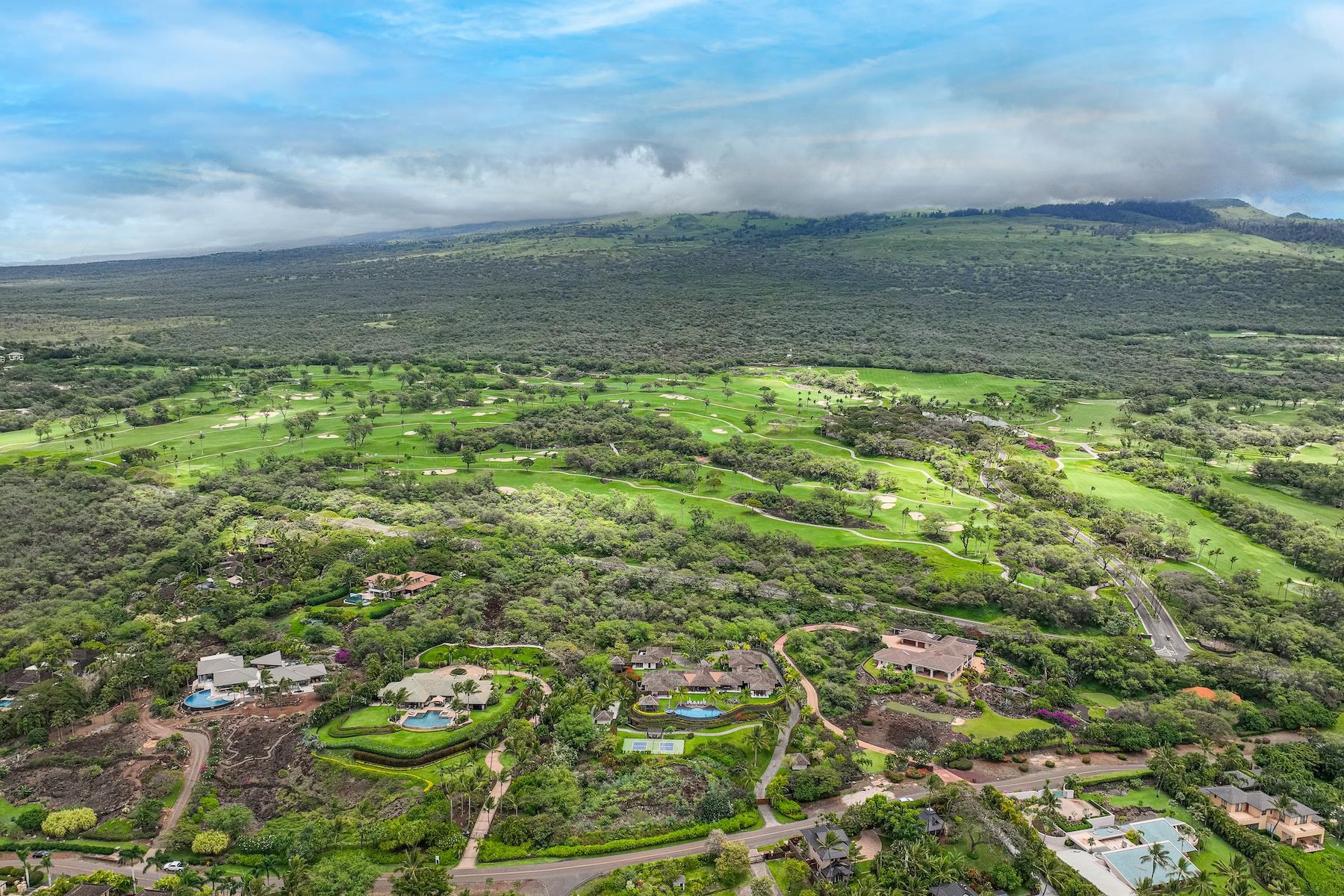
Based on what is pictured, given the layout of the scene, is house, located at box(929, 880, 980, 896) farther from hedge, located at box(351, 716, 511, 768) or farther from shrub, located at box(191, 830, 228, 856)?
shrub, located at box(191, 830, 228, 856)

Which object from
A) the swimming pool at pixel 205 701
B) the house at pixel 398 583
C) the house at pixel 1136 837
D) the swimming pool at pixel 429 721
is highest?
the house at pixel 398 583

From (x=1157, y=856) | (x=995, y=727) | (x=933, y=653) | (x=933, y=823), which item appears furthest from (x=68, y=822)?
(x=1157, y=856)

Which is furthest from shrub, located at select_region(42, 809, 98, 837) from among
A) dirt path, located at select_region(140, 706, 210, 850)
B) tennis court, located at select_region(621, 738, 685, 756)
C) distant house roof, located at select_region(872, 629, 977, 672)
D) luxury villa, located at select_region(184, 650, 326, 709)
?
distant house roof, located at select_region(872, 629, 977, 672)

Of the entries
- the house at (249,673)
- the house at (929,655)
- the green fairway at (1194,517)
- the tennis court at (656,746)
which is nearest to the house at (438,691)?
the house at (249,673)

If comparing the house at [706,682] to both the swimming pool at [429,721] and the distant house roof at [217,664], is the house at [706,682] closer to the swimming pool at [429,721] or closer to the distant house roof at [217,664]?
the swimming pool at [429,721]

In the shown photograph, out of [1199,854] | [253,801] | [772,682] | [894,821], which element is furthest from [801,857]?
[253,801]

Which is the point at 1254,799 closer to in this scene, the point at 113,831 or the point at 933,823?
the point at 933,823
